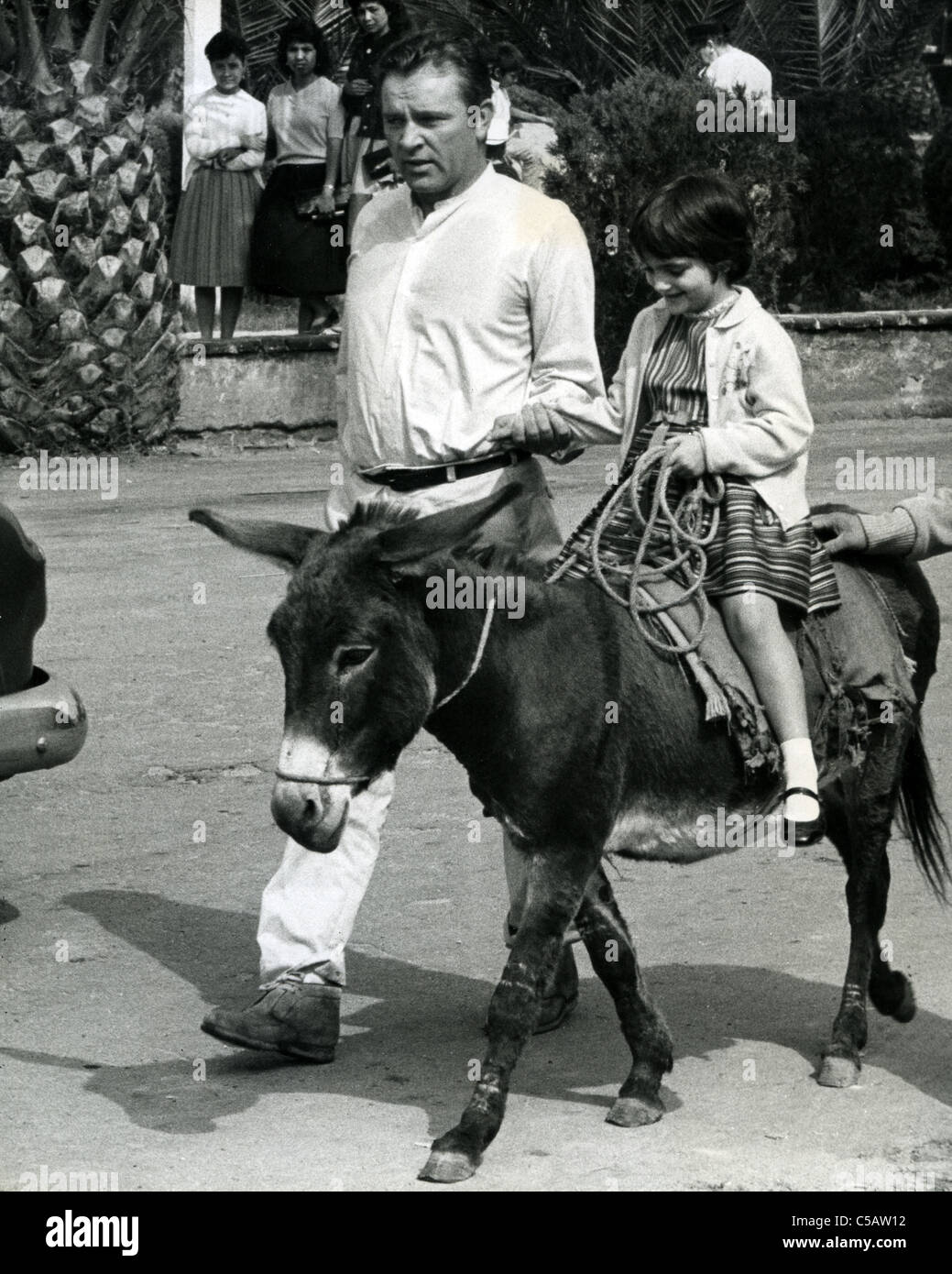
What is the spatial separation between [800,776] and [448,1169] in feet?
3.78

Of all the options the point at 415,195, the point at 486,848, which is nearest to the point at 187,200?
the point at 486,848

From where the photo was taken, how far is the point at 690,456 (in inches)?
183

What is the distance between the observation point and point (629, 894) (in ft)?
20.4

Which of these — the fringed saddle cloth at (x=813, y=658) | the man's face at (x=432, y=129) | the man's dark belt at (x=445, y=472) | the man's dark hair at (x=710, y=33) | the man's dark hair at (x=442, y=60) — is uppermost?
the man's dark hair at (x=710, y=33)

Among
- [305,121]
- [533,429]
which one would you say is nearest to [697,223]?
[533,429]

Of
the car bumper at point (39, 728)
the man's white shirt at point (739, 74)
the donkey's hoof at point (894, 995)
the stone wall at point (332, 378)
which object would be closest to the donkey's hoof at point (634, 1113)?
the donkey's hoof at point (894, 995)

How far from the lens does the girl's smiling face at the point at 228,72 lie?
48.4ft

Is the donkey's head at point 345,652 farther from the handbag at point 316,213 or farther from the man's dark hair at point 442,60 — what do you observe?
the handbag at point 316,213

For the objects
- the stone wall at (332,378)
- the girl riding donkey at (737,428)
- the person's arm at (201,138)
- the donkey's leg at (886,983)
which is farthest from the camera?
the person's arm at (201,138)

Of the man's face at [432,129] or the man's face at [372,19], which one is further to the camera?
the man's face at [372,19]

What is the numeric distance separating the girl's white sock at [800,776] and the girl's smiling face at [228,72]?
36.5 ft

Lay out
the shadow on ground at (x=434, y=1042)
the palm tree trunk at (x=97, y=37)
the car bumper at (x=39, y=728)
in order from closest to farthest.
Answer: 1. the shadow on ground at (x=434, y=1042)
2. the car bumper at (x=39, y=728)
3. the palm tree trunk at (x=97, y=37)

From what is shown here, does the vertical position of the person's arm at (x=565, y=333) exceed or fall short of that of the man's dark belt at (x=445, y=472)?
it exceeds it

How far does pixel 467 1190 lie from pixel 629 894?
210 cm
